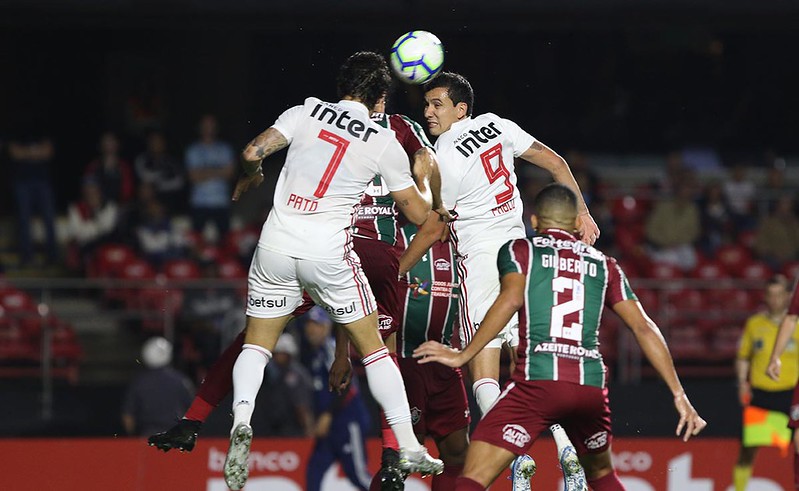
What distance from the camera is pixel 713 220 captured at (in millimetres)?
19453

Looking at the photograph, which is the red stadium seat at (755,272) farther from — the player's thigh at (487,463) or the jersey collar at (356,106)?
the player's thigh at (487,463)

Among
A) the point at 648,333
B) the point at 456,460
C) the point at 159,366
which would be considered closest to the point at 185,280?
the point at 159,366

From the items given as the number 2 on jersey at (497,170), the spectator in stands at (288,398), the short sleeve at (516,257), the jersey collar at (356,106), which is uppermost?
the jersey collar at (356,106)

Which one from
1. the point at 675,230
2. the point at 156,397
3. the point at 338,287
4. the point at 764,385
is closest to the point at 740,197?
the point at 675,230

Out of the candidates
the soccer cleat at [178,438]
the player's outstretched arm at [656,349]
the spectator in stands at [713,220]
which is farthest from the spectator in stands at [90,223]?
the player's outstretched arm at [656,349]

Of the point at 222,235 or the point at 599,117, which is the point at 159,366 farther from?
the point at 599,117

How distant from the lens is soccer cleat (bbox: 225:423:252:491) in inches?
314

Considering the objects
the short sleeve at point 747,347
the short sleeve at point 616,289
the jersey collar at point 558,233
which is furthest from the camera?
the short sleeve at point 747,347

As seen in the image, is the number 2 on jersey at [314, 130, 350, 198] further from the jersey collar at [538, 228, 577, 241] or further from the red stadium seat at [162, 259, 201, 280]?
the red stadium seat at [162, 259, 201, 280]

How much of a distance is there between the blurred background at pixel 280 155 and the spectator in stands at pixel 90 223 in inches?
1.1

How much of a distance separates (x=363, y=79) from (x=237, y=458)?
2.41 m

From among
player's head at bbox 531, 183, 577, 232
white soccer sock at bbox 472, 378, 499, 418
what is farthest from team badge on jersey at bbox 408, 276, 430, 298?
Result: player's head at bbox 531, 183, 577, 232

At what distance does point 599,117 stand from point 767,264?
4.60 m

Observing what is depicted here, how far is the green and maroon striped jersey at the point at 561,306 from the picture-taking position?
7457 millimetres
